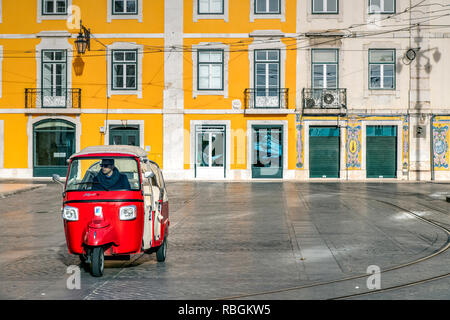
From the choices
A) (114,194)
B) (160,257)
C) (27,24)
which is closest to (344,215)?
(160,257)

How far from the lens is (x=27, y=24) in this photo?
34.6 m

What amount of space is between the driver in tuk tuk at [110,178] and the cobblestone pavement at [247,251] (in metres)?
1.20

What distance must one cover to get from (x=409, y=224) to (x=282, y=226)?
2.96 m

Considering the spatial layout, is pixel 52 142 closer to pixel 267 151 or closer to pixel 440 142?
pixel 267 151

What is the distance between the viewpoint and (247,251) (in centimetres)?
1082

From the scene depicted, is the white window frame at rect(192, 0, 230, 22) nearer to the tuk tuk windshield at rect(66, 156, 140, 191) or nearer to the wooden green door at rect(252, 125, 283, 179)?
the wooden green door at rect(252, 125, 283, 179)

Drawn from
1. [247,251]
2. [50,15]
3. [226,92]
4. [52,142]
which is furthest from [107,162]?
[50,15]

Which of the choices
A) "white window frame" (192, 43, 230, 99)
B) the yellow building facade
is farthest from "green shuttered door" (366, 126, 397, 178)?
"white window frame" (192, 43, 230, 99)

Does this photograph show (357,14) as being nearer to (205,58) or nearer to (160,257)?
(205,58)

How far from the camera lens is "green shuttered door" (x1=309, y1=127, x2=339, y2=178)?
34156 mm

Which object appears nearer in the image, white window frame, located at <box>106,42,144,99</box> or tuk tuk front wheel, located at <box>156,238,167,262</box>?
tuk tuk front wheel, located at <box>156,238,167,262</box>

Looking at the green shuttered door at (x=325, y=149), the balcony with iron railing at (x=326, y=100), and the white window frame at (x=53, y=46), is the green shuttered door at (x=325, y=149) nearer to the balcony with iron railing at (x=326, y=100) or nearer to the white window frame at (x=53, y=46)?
the balcony with iron railing at (x=326, y=100)

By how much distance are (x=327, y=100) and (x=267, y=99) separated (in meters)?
3.19

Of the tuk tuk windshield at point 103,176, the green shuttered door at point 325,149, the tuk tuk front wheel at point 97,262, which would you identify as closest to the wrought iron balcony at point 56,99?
the green shuttered door at point 325,149
